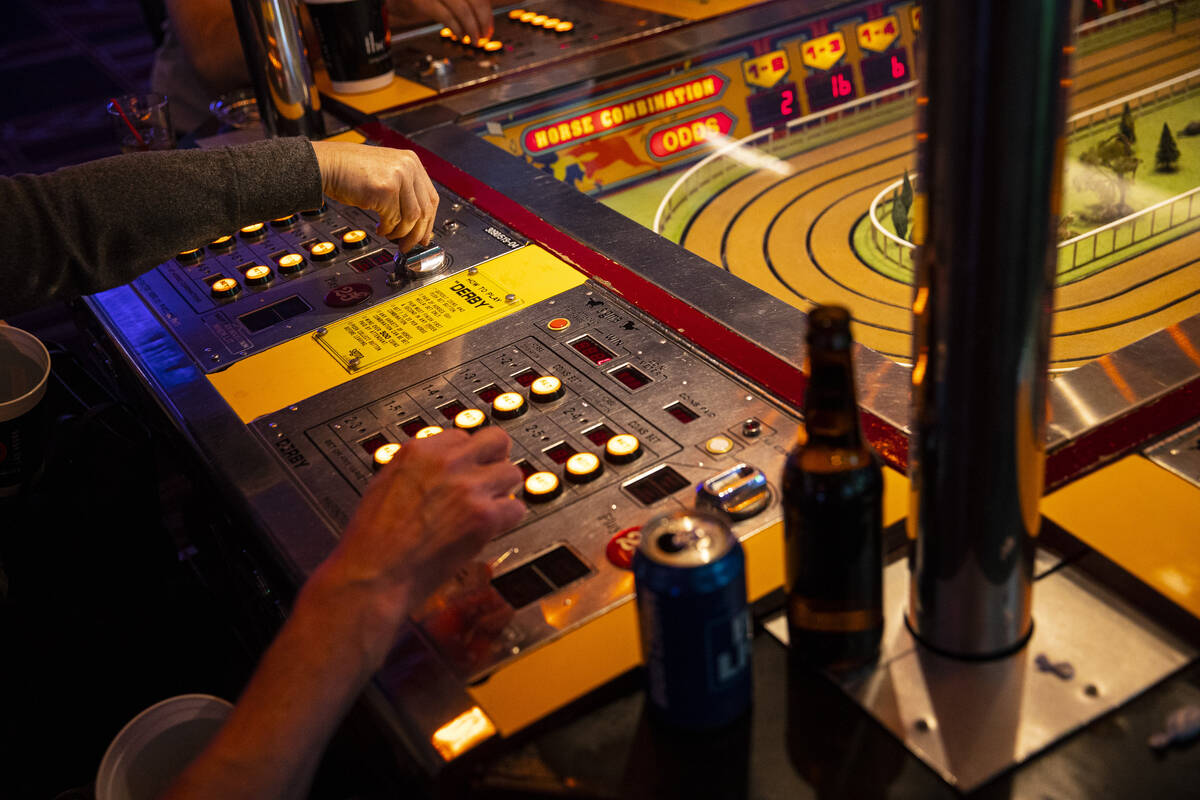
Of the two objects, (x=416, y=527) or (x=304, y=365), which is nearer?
(x=416, y=527)

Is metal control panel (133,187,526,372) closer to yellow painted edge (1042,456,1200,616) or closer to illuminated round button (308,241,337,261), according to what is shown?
illuminated round button (308,241,337,261)

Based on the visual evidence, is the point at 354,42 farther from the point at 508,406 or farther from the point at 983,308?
the point at 983,308

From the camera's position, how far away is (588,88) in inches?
92.7

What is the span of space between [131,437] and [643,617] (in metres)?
1.30

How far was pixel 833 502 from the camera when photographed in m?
0.83

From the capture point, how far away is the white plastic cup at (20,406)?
1.48 m

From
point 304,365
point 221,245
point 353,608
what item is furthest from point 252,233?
point 353,608

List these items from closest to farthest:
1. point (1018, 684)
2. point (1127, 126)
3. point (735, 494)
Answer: point (1018, 684) < point (735, 494) < point (1127, 126)

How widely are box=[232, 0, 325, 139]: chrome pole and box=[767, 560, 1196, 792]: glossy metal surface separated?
5.21 ft

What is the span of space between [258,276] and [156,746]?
31.0 inches

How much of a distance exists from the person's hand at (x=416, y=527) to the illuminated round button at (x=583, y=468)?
12 cm

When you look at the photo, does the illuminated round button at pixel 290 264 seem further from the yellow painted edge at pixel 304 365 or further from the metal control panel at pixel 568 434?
the metal control panel at pixel 568 434

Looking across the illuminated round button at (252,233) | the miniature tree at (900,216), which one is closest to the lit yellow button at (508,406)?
the illuminated round button at (252,233)

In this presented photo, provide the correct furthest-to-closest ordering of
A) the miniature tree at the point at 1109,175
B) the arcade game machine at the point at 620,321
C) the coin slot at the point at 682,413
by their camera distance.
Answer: the miniature tree at the point at 1109,175 → the coin slot at the point at 682,413 → the arcade game machine at the point at 620,321
